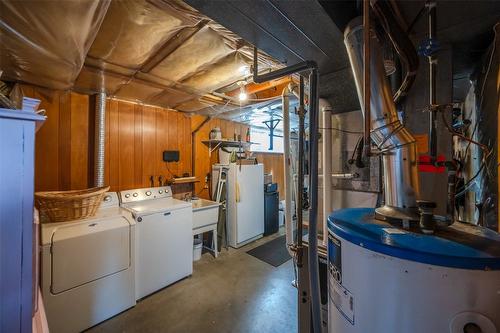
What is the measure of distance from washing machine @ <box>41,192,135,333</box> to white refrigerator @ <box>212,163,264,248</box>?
163 cm

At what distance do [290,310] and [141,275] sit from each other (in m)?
1.57

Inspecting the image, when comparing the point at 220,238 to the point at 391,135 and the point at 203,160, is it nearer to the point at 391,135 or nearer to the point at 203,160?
the point at 203,160

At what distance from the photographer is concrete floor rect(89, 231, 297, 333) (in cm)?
185

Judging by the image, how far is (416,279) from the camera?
551 millimetres

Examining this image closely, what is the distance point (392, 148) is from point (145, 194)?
289 centimetres

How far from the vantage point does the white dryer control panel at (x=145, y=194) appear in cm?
269

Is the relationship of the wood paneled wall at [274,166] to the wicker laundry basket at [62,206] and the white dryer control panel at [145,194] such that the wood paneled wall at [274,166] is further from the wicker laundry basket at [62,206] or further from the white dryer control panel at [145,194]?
the wicker laundry basket at [62,206]

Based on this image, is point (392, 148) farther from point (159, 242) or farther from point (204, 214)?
point (204, 214)

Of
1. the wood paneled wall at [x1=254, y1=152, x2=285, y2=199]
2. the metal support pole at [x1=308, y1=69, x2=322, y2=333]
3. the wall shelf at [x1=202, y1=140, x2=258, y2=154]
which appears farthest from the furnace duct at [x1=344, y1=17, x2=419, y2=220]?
the wood paneled wall at [x1=254, y1=152, x2=285, y2=199]

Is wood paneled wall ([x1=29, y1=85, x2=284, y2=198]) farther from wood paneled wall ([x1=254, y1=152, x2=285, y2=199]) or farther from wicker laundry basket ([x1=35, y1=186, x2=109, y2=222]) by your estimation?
wood paneled wall ([x1=254, y1=152, x2=285, y2=199])

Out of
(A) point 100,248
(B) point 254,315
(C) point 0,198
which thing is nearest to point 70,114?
(A) point 100,248

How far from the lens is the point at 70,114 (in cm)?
238

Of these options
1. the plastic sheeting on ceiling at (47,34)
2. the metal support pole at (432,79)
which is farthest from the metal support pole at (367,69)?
the plastic sheeting on ceiling at (47,34)

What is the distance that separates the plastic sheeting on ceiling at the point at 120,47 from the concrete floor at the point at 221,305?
88.2 inches
